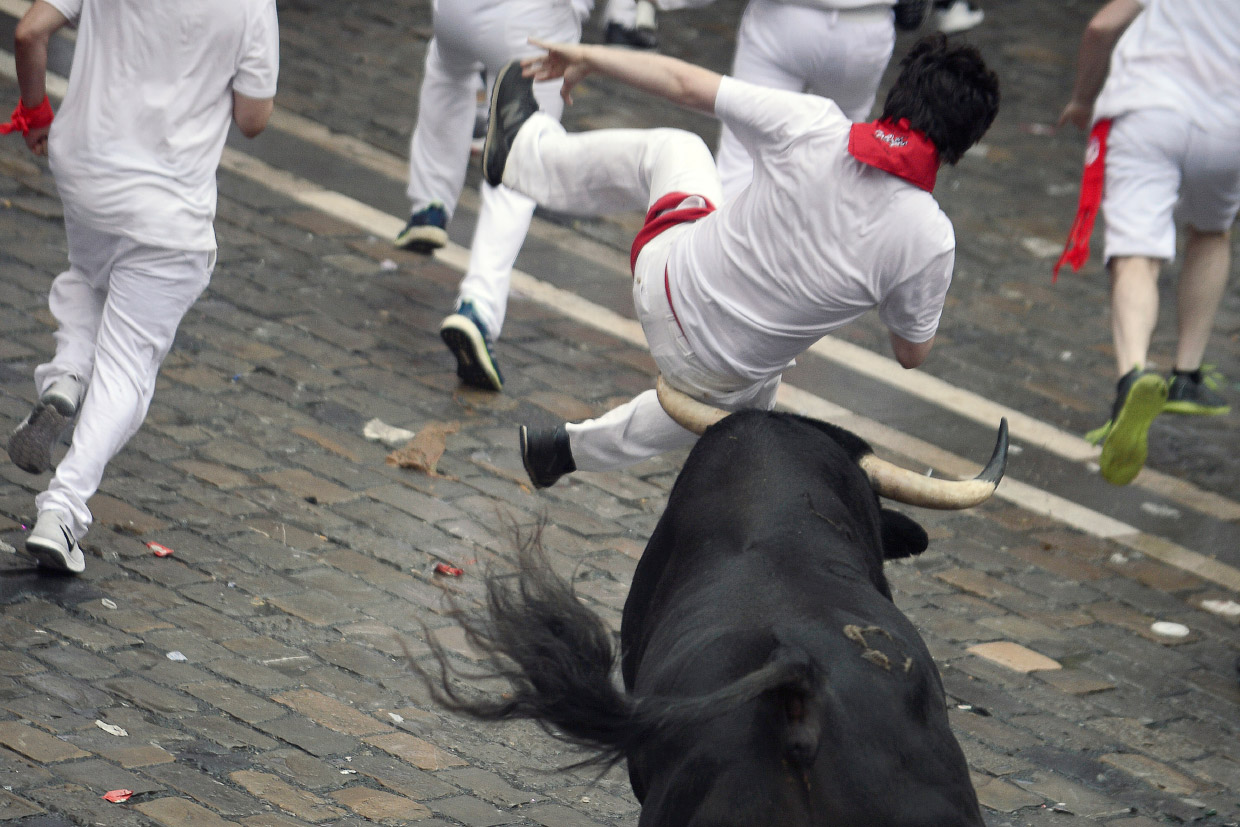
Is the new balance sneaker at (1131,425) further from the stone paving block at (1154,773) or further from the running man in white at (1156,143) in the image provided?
the stone paving block at (1154,773)

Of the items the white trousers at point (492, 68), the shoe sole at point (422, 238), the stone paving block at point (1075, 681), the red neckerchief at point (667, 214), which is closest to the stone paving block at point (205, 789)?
the red neckerchief at point (667, 214)

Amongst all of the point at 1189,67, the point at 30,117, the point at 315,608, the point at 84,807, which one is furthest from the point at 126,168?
the point at 1189,67

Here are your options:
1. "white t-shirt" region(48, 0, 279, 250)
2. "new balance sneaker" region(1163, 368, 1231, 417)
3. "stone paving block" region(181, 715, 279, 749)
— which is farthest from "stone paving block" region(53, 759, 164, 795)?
"new balance sneaker" region(1163, 368, 1231, 417)

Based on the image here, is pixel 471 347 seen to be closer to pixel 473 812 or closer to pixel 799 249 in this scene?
pixel 799 249

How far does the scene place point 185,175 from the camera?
16.3 ft

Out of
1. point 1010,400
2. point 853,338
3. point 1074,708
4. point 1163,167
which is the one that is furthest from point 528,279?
point 1074,708

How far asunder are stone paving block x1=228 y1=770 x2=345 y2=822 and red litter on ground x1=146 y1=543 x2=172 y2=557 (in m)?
1.24

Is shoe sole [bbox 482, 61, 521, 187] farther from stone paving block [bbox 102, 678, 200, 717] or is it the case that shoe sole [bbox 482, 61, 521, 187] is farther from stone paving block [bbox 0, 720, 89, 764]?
stone paving block [bbox 0, 720, 89, 764]

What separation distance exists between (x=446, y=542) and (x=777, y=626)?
280cm

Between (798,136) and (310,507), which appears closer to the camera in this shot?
(798,136)

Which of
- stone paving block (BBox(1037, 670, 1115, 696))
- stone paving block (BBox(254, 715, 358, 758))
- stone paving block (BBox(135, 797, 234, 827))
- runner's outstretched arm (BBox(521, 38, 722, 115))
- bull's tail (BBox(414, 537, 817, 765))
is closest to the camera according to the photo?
bull's tail (BBox(414, 537, 817, 765))

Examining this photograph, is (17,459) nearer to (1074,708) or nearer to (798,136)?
(798,136)

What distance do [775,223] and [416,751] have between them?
1.74 m

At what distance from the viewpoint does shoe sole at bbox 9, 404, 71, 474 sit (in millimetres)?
4832
